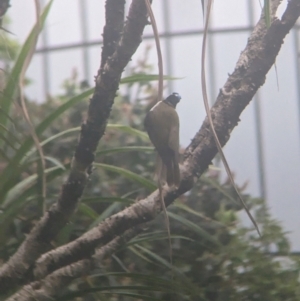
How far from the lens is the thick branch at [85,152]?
1.41 feet

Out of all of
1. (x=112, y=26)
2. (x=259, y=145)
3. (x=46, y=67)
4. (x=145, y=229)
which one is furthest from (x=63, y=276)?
(x=46, y=67)

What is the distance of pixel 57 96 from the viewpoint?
3.70ft

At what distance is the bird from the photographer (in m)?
0.46

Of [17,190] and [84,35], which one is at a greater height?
[84,35]

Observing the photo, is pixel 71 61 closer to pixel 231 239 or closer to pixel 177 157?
pixel 231 239

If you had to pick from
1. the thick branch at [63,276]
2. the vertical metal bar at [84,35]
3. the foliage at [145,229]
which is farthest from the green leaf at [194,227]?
the vertical metal bar at [84,35]

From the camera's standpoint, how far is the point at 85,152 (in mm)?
476

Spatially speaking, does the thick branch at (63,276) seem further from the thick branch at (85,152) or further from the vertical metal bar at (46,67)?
the vertical metal bar at (46,67)

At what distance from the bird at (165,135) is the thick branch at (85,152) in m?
0.04

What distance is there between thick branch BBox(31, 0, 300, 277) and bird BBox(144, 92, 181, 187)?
4cm

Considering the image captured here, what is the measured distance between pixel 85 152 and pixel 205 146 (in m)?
0.13

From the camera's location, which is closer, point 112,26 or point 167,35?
point 112,26

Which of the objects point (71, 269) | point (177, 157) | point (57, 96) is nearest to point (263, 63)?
point (177, 157)

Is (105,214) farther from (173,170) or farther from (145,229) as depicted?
(173,170)
